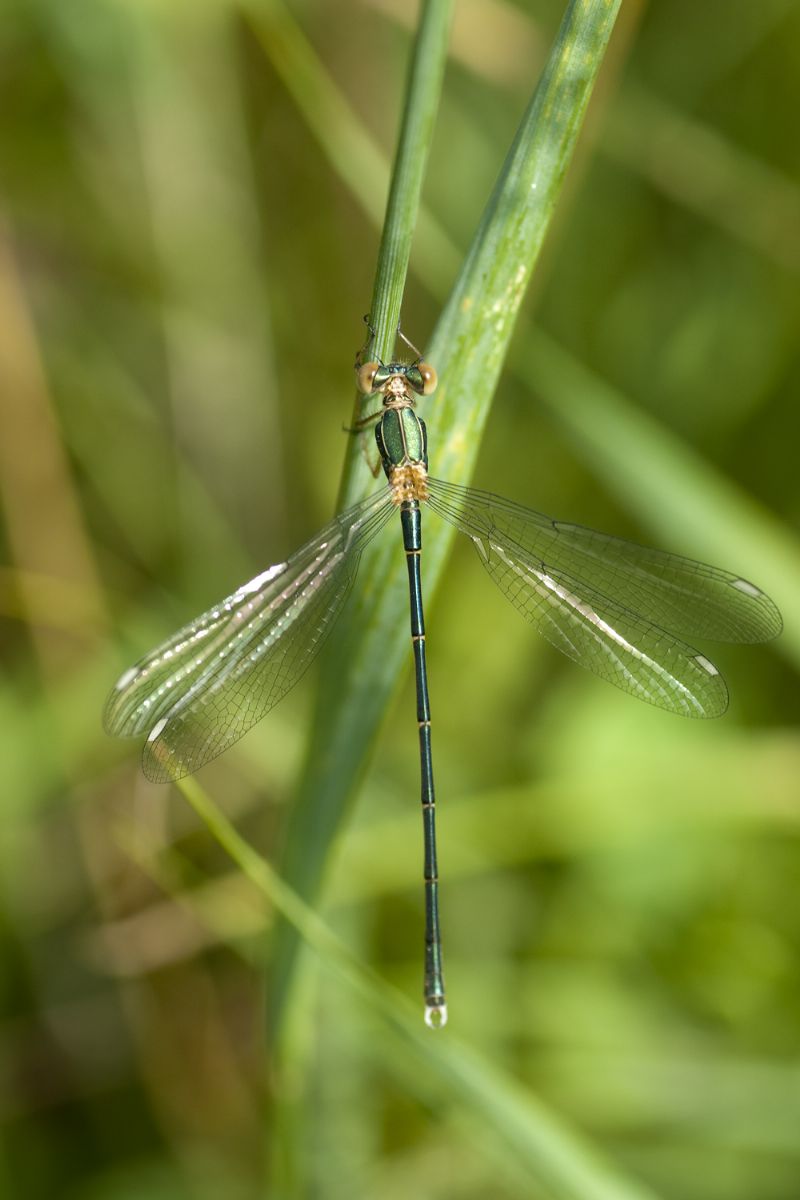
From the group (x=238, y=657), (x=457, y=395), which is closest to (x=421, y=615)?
(x=457, y=395)

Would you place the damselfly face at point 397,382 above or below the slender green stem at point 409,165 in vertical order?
above

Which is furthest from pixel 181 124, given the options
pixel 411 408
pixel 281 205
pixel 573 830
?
pixel 573 830

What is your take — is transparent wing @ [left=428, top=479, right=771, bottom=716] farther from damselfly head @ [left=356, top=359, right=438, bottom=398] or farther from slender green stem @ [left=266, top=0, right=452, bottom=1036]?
slender green stem @ [left=266, top=0, right=452, bottom=1036]

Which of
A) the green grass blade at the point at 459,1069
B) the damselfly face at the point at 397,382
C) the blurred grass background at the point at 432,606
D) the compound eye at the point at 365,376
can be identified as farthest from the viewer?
the blurred grass background at the point at 432,606

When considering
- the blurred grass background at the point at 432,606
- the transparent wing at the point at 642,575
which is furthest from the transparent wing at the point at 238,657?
the blurred grass background at the point at 432,606

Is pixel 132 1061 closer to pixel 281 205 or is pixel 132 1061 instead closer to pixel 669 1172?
pixel 669 1172

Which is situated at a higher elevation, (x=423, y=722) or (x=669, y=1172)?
(x=423, y=722)

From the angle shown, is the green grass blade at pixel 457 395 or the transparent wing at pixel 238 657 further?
the transparent wing at pixel 238 657

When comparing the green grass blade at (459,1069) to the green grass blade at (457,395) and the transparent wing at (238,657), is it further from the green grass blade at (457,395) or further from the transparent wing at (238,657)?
the transparent wing at (238,657)
